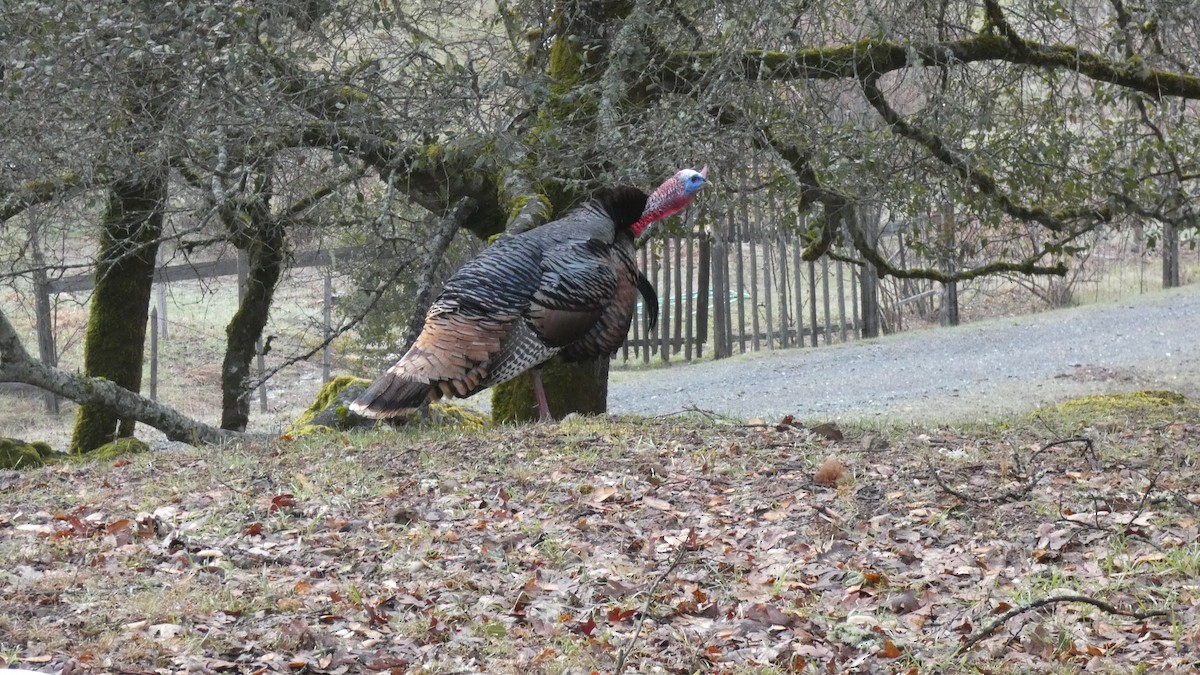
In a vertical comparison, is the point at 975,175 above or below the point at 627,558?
above

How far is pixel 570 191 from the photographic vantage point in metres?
9.31

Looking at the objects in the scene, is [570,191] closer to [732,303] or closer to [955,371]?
[955,371]

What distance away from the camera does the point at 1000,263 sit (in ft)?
36.6

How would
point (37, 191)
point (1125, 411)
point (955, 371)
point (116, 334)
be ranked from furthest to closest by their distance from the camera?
point (955, 371) < point (116, 334) < point (37, 191) < point (1125, 411)

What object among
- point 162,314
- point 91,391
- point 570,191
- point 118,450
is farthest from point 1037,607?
point 162,314

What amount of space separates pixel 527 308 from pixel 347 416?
211cm

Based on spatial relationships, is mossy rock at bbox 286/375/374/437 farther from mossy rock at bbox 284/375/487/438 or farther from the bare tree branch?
the bare tree branch

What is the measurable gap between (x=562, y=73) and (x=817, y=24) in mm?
2053

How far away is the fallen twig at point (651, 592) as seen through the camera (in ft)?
12.3

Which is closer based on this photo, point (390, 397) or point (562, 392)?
point (390, 397)

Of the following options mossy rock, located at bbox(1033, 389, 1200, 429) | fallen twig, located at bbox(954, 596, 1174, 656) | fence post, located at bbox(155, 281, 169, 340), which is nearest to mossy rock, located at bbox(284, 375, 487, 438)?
mossy rock, located at bbox(1033, 389, 1200, 429)

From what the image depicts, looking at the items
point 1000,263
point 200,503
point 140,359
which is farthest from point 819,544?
point 140,359

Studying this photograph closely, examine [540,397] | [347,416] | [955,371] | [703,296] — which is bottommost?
[955,371]

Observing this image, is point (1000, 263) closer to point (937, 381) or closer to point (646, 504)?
point (937, 381)
